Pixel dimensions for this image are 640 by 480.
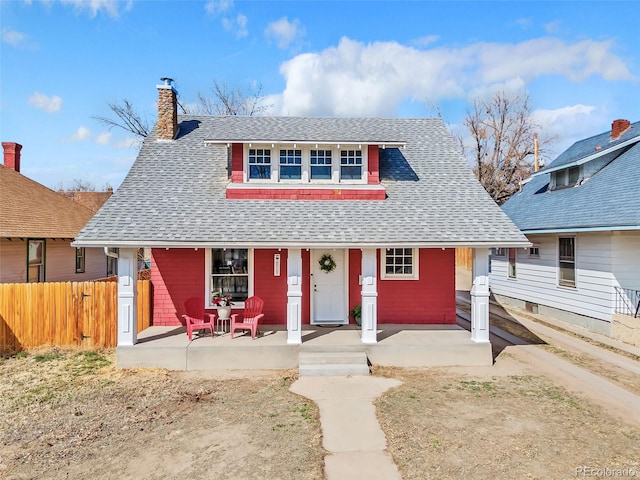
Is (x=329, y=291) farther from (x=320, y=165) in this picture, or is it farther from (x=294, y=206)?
(x=320, y=165)

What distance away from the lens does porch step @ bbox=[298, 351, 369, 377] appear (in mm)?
8500

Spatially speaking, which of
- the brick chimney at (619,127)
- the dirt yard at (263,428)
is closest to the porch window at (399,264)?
the dirt yard at (263,428)

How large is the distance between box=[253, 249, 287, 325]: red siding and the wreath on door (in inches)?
41.2

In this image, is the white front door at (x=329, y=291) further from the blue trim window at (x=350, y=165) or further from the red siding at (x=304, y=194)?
the blue trim window at (x=350, y=165)

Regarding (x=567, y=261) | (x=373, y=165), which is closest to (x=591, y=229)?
(x=567, y=261)

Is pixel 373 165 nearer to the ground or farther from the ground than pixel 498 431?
farther from the ground

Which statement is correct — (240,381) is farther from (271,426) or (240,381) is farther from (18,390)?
(18,390)

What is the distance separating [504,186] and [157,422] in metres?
32.6

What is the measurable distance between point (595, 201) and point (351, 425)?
1196cm

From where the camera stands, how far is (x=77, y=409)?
22.2ft

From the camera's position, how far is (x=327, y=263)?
10.9m

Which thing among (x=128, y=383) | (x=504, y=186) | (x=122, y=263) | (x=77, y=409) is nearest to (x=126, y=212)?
(x=122, y=263)

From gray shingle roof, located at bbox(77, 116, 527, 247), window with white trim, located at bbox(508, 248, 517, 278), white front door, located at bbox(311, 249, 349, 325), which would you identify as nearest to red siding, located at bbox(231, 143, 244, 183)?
gray shingle roof, located at bbox(77, 116, 527, 247)

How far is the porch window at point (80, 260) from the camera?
1777cm
